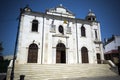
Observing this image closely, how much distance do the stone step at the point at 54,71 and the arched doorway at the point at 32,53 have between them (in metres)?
3.32

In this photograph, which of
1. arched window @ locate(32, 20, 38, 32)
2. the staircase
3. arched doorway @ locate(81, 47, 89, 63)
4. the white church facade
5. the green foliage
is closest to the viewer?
the staircase

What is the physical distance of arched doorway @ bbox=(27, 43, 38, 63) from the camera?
1696cm

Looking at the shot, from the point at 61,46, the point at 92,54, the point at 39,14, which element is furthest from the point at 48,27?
the point at 92,54

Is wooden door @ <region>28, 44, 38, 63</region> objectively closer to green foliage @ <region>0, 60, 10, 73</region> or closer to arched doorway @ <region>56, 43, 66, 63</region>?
arched doorway @ <region>56, 43, 66, 63</region>

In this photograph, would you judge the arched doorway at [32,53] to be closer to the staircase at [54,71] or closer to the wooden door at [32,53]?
the wooden door at [32,53]

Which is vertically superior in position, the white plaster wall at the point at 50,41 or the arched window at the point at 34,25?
the arched window at the point at 34,25

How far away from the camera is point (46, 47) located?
716 inches

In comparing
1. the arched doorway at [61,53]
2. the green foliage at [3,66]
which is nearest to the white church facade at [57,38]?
the arched doorway at [61,53]

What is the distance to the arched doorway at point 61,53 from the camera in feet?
61.7

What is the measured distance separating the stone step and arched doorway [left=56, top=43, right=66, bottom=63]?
4160mm

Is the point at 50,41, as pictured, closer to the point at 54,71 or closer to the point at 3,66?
the point at 54,71

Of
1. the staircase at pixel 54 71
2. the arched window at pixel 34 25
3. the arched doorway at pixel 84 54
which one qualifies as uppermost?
the arched window at pixel 34 25

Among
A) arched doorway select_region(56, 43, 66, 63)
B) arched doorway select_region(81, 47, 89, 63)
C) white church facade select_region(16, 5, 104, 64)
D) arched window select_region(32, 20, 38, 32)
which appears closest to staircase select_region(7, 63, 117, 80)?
white church facade select_region(16, 5, 104, 64)

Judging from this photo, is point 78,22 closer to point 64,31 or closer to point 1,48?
point 64,31
